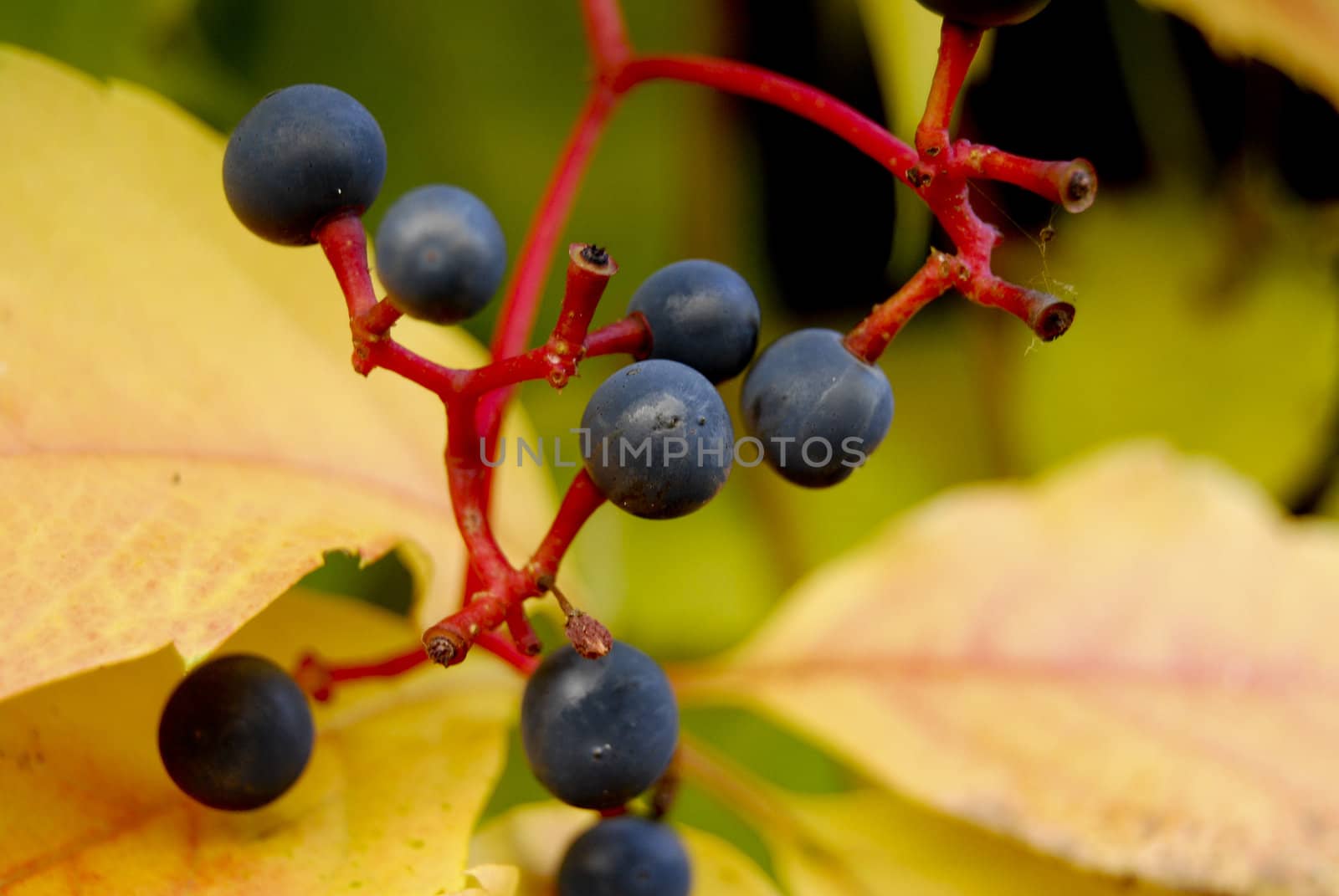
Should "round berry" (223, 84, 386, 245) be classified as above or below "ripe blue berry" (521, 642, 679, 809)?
above

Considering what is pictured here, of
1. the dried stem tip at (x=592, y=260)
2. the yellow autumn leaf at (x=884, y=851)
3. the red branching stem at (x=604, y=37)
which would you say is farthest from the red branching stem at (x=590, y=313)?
the yellow autumn leaf at (x=884, y=851)

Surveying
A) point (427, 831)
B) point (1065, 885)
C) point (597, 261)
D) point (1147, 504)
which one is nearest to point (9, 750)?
point (427, 831)

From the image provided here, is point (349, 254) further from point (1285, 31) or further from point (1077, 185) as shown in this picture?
point (1285, 31)

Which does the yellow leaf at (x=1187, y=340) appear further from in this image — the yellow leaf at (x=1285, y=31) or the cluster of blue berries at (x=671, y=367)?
the cluster of blue berries at (x=671, y=367)

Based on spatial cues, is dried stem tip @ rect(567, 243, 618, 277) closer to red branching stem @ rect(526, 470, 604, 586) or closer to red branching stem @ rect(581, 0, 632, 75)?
red branching stem @ rect(526, 470, 604, 586)

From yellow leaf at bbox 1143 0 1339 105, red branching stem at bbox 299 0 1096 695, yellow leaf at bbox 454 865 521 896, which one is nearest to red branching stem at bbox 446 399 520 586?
red branching stem at bbox 299 0 1096 695

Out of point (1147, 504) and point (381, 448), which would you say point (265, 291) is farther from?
point (1147, 504)
